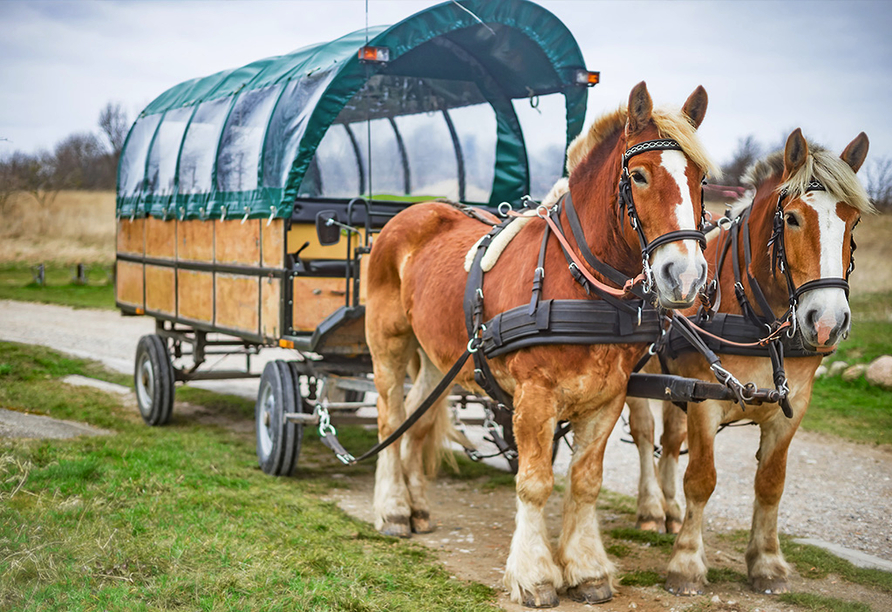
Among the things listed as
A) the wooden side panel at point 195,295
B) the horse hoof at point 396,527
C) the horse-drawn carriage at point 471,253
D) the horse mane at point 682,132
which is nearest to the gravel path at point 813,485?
the horse-drawn carriage at point 471,253

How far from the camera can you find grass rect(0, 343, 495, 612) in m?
3.16

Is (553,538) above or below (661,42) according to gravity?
below

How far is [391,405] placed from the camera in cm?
508

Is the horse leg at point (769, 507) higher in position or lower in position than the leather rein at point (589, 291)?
lower

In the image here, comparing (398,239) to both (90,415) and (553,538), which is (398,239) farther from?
(90,415)

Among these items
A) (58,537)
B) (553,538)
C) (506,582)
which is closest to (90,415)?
(58,537)

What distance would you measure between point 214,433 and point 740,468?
15.2 feet

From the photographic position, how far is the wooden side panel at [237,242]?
6066 mm

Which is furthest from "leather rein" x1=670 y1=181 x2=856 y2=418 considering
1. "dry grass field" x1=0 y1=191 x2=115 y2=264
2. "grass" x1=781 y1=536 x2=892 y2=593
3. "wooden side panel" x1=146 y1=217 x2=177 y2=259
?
"dry grass field" x1=0 y1=191 x2=115 y2=264

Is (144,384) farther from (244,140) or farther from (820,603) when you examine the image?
(820,603)

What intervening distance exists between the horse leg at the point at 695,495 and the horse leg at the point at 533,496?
636mm

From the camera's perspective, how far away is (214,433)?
7449 mm

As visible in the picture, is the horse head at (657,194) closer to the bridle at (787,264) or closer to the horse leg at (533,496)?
the bridle at (787,264)

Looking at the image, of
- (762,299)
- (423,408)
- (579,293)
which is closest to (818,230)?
(762,299)
